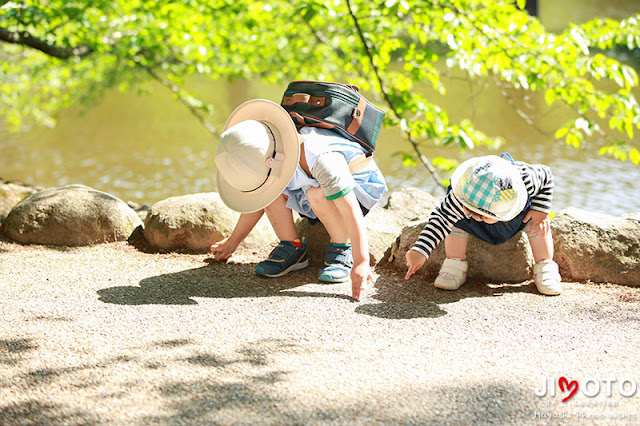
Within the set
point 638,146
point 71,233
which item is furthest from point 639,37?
point 638,146

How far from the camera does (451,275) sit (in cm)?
322

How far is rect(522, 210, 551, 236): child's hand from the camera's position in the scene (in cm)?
311

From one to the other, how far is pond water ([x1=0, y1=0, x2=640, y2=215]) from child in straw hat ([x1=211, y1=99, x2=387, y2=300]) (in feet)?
14.3

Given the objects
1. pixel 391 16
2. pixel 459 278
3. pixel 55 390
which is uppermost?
pixel 391 16

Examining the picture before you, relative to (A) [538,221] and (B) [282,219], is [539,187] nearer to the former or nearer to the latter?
(A) [538,221]

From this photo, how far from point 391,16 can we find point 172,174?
7.06m

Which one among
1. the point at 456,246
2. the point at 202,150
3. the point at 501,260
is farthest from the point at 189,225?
the point at 202,150

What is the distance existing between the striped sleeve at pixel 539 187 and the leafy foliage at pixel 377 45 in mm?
1471

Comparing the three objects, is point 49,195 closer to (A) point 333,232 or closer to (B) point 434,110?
(A) point 333,232

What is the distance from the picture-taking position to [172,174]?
11.4 metres

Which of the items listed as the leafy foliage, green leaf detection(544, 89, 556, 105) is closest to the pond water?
the leafy foliage

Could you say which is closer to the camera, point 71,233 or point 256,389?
point 256,389

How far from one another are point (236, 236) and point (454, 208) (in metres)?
1.29

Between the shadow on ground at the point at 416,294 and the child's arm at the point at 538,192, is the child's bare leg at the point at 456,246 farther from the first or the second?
the child's arm at the point at 538,192
